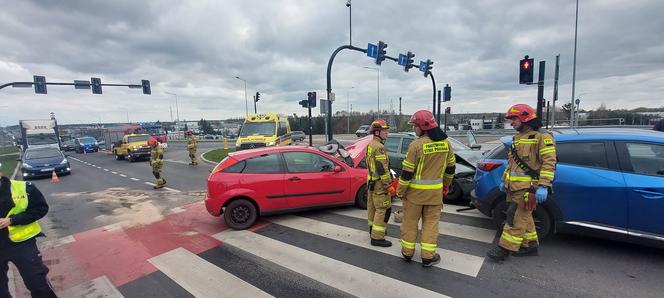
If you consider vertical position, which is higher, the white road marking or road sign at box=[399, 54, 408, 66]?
road sign at box=[399, 54, 408, 66]

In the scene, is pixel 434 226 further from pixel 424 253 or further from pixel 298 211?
pixel 298 211

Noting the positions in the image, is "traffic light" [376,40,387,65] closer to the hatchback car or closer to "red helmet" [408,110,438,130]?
the hatchback car

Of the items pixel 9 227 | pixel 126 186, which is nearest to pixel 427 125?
pixel 9 227

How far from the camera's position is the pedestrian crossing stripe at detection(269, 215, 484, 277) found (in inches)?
158

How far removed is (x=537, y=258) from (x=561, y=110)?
69.1 m

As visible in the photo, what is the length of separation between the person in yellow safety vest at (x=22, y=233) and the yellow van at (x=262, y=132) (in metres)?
11.0

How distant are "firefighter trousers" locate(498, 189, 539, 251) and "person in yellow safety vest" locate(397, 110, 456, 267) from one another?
2.97 feet

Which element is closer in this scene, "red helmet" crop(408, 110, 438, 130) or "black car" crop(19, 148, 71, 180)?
"red helmet" crop(408, 110, 438, 130)

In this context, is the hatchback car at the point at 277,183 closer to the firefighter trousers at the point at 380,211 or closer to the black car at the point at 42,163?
the firefighter trousers at the point at 380,211

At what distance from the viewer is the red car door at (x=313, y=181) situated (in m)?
6.06

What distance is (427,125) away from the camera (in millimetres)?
3953

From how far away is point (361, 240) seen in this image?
498 cm

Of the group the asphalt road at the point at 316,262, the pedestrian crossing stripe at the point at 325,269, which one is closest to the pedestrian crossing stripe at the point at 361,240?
the asphalt road at the point at 316,262

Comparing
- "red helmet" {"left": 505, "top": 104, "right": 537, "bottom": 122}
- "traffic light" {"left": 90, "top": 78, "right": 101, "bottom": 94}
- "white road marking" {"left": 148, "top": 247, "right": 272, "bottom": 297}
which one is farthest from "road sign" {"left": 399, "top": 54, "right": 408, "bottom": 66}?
"traffic light" {"left": 90, "top": 78, "right": 101, "bottom": 94}
